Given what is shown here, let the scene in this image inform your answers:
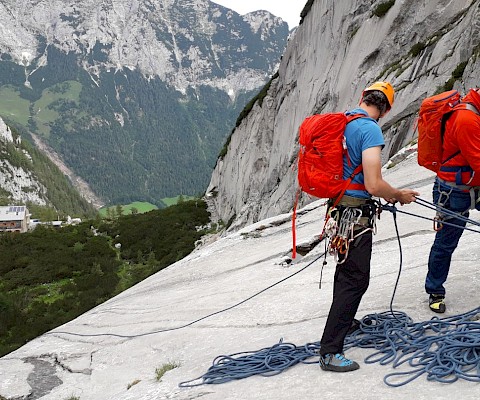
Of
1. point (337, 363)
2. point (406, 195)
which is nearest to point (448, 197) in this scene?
point (406, 195)

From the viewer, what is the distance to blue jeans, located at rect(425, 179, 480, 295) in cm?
621

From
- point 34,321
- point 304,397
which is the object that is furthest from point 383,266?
point 34,321

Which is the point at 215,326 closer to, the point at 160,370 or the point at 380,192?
the point at 160,370

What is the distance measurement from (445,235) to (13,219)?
459 feet

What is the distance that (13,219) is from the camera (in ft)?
425

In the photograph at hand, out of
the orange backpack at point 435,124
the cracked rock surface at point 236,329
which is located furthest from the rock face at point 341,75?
the cracked rock surface at point 236,329

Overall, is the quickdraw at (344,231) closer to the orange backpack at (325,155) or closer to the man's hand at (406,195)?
the orange backpack at (325,155)

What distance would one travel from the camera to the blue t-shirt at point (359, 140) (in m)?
5.00

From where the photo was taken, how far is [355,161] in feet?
17.1

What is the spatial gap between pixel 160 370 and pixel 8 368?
462 cm

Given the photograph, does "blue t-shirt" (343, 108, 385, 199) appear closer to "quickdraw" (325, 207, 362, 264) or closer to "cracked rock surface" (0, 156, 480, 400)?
"quickdraw" (325, 207, 362, 264)

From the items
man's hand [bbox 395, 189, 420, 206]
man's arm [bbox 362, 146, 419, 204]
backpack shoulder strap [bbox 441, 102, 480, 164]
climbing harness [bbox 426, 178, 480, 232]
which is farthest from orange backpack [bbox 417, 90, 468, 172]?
man's arm [bbox 362, 146, 419, 204]

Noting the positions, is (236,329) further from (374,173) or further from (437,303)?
(374,173)

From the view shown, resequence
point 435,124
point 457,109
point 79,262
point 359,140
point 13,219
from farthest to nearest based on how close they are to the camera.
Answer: point 13,219, point 79,262, point 435,124, point 457,109, point 359,140
